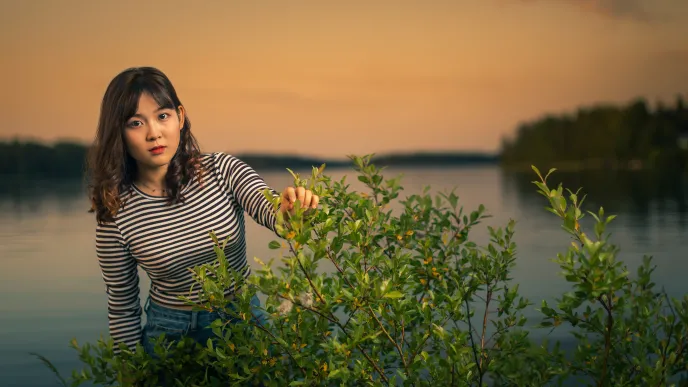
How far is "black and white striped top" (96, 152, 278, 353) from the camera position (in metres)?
3.52

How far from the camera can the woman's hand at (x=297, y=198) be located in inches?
107

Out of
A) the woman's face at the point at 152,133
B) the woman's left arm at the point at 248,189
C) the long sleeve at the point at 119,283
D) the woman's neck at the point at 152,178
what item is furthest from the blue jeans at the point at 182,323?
the woman's face at the point at 152,133

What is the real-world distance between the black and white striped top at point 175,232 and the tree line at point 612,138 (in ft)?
269

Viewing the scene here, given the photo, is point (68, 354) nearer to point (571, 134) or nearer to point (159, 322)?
point (159, 322)

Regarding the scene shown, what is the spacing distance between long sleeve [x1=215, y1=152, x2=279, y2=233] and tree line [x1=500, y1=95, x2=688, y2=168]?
81979 mm

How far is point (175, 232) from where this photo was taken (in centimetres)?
354

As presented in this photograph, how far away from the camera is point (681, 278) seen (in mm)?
12758

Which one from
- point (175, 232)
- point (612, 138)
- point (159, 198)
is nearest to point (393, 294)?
point (175, 232)

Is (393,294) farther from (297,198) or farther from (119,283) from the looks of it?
(119,283)

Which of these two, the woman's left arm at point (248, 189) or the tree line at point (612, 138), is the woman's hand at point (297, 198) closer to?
the woman's left arm at point (248, 189)

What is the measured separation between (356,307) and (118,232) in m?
1.42

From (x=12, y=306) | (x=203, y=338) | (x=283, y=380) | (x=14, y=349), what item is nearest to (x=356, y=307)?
(x=283, y=380)

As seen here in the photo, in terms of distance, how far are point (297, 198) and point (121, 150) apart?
1.25 metres

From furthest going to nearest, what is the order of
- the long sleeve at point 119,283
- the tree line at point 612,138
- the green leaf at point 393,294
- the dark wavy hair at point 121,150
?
the tree line at point 612,138 < the long sleeve at point 119,283 < the dark wavy hair at point 121,150 < the green leaf at point 393,294
